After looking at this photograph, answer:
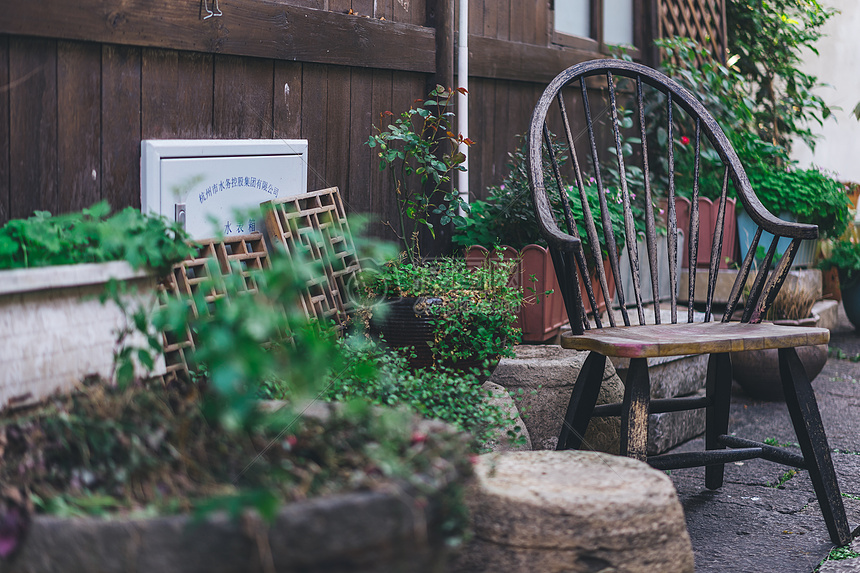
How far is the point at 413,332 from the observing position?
2568 millimetres

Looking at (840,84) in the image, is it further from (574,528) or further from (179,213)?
(574,528)

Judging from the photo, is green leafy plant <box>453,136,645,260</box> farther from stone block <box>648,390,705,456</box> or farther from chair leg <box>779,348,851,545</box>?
chair leg <box>779,348,851,545</box>

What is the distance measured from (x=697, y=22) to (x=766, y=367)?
2477 millimetres

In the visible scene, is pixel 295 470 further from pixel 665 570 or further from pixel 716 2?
pixel 716 2

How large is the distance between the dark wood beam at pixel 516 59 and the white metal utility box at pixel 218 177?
1129mm

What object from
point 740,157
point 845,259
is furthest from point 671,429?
point 845,259

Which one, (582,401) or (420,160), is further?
(420,160)

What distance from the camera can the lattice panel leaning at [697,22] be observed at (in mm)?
5125

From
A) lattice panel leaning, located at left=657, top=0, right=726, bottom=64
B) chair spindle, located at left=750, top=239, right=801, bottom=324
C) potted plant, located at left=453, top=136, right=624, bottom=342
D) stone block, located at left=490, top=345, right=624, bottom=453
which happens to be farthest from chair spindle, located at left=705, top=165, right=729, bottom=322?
lattice panel leaning, located at left=657, top=0, right=726, bottom=64

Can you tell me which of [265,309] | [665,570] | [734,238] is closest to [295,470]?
[265,309]

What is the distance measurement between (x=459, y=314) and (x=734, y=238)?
9.79ft

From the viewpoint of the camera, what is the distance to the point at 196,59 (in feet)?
8.05

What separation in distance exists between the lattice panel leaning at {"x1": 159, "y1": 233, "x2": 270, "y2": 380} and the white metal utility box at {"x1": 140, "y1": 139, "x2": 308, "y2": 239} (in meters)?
0.08

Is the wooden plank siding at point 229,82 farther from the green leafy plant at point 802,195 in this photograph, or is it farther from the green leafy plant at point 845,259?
the green leafy plant at point 845,259
